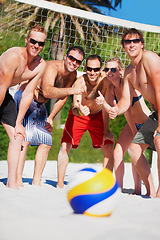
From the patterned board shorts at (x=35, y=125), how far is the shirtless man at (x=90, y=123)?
13.3 inches

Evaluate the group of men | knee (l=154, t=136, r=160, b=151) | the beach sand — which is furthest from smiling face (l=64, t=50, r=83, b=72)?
the beach sand

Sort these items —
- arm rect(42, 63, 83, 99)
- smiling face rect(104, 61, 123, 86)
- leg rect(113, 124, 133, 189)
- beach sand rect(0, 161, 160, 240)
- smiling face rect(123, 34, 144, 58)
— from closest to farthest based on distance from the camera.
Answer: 1. beach sand rect(0, 161, 160, 240)
2. smiling face rect(123, 34, 144, 58)
3. arm rect(42, 63, 83, 99)
4. leg rect(113, 124, 133, 189)
5. smiling face rect(104, 61, 123, 86)

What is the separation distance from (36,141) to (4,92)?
3.86ft

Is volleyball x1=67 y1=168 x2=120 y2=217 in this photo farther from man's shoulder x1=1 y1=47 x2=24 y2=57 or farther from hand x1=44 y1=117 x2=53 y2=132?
hand x1=44 y1=117 x2=53 y2=132

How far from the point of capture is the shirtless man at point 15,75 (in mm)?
3961

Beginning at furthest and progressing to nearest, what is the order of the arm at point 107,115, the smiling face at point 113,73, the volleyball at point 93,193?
1. the arm at point 107,115
2. the smiling face at point 113,73
3. the volleyball at point 93,193

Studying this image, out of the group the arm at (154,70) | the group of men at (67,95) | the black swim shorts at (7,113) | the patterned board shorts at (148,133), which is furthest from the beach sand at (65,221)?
the arm at (154,70)

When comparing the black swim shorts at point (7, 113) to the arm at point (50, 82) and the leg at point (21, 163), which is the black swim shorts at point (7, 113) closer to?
the arm at point (50, 82)

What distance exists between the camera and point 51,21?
41.9 feet

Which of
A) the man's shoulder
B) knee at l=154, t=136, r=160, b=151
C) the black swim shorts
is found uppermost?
the man's shoulder

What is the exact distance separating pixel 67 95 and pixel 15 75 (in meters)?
0.83

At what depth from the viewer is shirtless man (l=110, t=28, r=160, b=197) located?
12.6ft

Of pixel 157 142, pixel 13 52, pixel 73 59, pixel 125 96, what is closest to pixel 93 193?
pixel 157 142

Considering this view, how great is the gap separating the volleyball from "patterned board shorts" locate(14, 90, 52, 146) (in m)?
2.13
